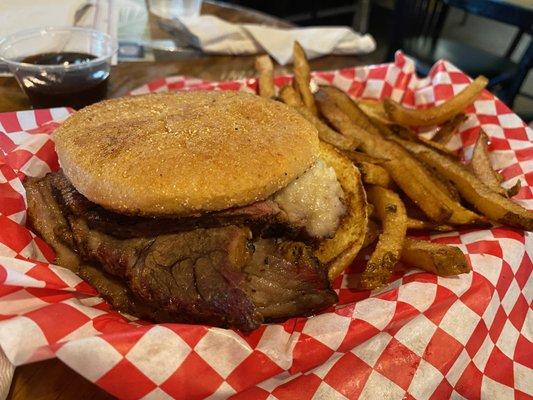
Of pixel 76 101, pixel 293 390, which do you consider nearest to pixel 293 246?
pixel 293 390

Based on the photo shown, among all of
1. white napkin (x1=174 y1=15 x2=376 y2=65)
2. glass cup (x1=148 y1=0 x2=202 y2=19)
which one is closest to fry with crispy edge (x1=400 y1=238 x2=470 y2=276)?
white napkin (x1=174 y1=15 x2=376 y2=65)

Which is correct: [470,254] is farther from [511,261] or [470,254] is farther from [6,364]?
[6,364]

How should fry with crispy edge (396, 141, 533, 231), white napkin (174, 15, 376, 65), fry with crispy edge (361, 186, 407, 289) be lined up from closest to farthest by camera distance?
1. fry with crispy edge (361, 186, 407, 289)
2. fry with crispy edge (396, 141, 533, 231)
3. white napkin (174, 15, 376, 65)

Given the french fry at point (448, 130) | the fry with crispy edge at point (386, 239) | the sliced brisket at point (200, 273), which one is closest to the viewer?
the sliced brisket at point (200, 273)

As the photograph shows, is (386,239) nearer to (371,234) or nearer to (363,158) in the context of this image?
(371,234)

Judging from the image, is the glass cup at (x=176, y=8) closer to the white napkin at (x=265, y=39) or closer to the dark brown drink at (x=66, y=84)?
the white napkin at (x=265, y=39)

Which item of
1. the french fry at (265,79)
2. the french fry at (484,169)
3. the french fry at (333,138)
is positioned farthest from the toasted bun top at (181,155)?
the french fry at (484,169)

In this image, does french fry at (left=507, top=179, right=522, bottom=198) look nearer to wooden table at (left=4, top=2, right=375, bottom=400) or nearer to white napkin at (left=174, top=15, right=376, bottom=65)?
wooden table at (left=4, top=2, right=375, bottom=400)
